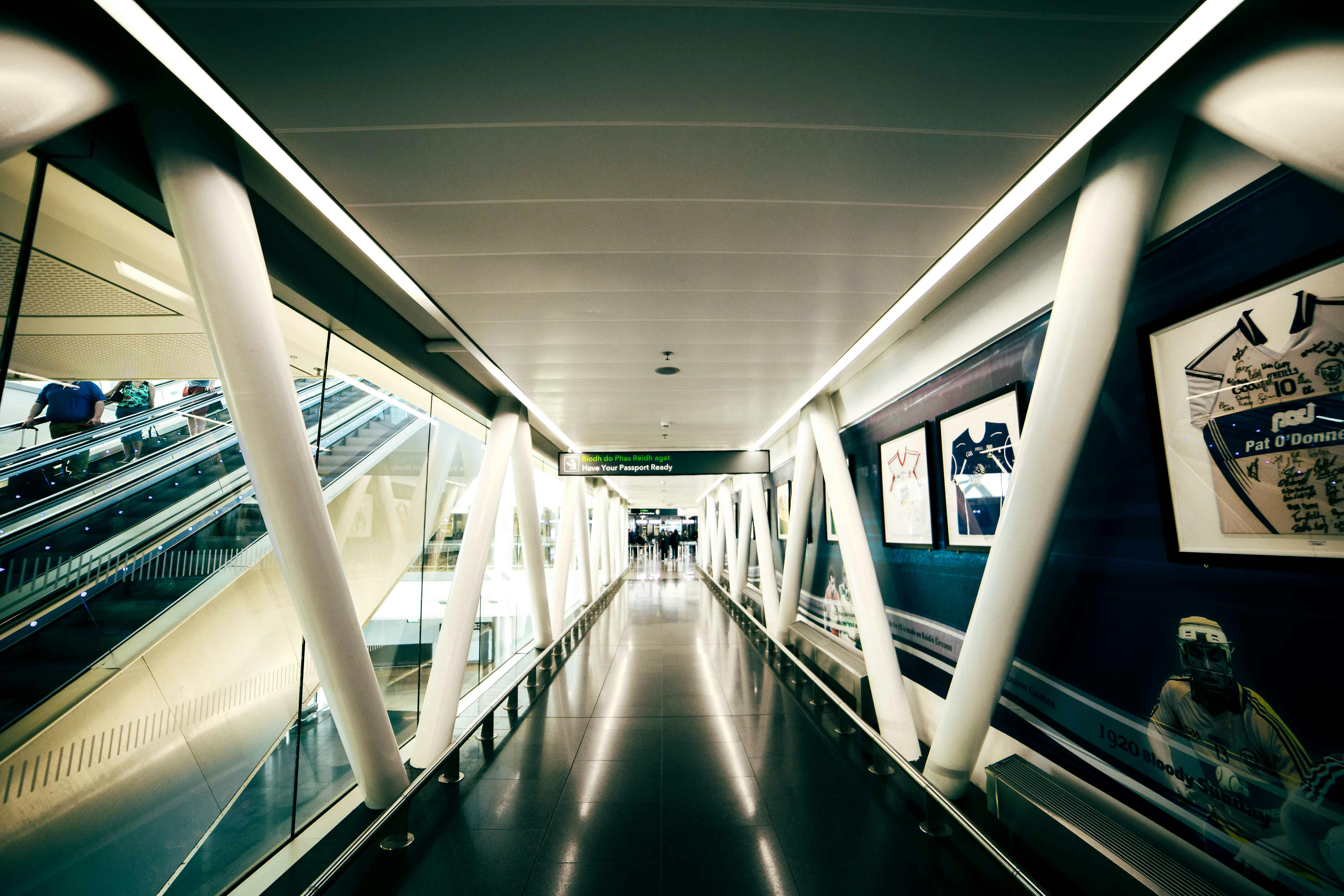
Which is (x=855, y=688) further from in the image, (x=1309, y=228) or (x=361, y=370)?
(x=361, y=370)

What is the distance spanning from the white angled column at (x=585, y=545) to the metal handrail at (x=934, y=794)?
20.5 ft

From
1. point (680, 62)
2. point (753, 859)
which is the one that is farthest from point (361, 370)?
point (753, 859)

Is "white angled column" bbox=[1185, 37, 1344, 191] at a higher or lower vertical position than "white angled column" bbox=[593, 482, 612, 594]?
higher

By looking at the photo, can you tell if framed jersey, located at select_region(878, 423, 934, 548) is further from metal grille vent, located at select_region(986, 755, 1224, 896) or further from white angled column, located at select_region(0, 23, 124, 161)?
white angled column, located at select_region(0, 23, 124, 161)

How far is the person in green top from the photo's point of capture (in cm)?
254

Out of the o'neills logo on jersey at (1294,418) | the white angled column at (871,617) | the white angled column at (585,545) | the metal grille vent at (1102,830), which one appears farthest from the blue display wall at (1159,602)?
the white angled column at (585,545)

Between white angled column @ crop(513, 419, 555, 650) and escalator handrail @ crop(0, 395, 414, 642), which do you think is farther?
white angled column @ crop(513, 419, 555, 650)

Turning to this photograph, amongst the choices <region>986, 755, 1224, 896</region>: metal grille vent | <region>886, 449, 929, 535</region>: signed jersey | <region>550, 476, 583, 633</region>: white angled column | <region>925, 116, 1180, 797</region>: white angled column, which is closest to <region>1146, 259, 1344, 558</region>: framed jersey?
<region>925, 116, 1180, 797</region>: white angled column

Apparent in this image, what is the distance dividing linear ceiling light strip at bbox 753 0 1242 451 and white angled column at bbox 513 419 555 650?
4.48 metres

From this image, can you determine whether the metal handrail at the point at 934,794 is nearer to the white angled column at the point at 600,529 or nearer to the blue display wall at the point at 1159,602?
the blue display wall at the point at 1159,602

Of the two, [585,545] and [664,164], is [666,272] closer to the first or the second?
[664,164]

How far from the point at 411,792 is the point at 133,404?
266cm

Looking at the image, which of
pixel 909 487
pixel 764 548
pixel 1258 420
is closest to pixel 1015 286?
pixel 1258 420

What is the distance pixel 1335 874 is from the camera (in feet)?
5.40
